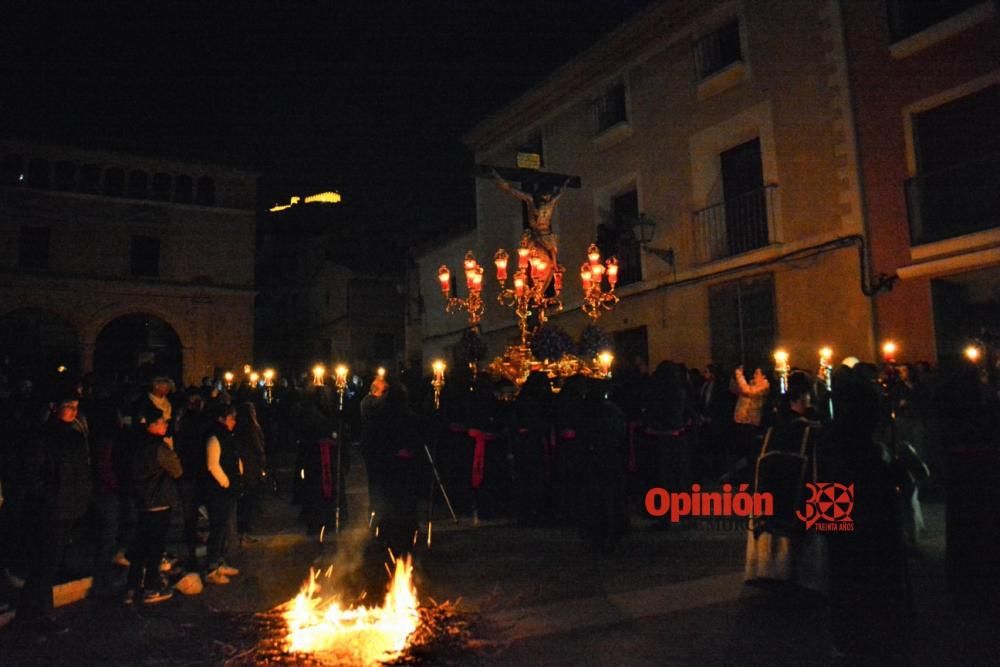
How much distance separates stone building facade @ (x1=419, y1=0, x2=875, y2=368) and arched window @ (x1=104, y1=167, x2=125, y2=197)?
17973mm

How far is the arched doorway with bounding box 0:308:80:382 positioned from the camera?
24.6 m

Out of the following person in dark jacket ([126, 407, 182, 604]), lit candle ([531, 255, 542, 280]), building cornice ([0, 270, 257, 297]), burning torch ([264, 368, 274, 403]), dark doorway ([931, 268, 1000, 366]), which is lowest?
person in dark jacket ([126, 407, 182, 604])

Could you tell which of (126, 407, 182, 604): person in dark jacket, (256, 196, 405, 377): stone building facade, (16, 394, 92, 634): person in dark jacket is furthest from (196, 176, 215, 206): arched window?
(16, 394, 92, 634): person in dark jacket

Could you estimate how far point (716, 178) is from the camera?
47.2ft

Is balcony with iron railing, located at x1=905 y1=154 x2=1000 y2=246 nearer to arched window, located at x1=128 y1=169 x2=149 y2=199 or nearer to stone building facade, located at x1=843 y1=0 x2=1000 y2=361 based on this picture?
stone building facade, located at x1=843 y1=0 x2=1000 y2=361

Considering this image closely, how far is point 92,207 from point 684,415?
26.7 metres

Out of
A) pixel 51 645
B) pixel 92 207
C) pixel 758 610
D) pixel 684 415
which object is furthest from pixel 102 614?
pixel 92 207

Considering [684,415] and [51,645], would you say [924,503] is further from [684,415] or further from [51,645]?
[51,645]

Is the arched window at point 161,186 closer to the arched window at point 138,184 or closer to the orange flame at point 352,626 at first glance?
the arched window at point 138,184

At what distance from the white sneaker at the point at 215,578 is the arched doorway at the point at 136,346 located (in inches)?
873

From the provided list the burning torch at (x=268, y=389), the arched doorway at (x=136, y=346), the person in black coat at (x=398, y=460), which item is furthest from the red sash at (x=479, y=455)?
the arched doorway at (x=136, y=346)

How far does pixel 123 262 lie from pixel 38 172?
443 centimetres

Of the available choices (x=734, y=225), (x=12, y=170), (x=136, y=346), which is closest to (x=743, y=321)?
(x=734, y=225)

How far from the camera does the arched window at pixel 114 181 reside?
27359 millimetres
